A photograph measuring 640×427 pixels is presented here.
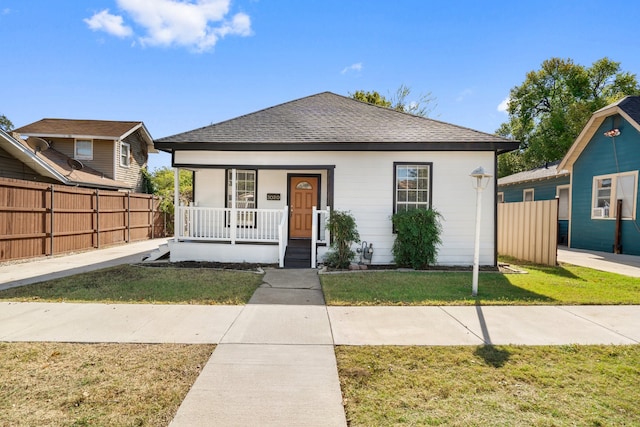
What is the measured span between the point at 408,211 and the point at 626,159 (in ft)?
29.8

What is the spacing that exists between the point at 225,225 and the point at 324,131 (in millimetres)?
4059

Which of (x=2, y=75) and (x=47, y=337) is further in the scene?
(x=2, y=75)

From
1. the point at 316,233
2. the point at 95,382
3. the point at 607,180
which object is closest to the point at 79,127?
the point at 316,233

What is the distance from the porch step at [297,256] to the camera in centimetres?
904

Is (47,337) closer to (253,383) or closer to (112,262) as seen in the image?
(253,383)

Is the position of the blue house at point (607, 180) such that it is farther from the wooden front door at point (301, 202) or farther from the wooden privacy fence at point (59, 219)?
the wooden privacy fence at point (59, 219)

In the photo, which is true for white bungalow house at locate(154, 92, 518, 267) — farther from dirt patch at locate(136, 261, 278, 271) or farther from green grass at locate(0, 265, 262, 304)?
green grass at locate(0, 265, 262, 304)

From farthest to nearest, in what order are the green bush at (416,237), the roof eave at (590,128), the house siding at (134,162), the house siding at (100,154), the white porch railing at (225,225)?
1. the house siding at (134,162)
2. the house siding at (100,154)
3. the roof eave at (590,128)
4. the white porch railing at (225,225)
5. the green bush at (416,237)

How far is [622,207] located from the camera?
11.9 meters

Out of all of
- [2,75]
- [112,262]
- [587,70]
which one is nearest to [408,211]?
[112,262]

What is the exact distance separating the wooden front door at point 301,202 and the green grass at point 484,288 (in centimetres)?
308

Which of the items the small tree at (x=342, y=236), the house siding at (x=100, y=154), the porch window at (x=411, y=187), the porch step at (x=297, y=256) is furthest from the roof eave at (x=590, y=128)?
the house siding at (x=100, y=154)

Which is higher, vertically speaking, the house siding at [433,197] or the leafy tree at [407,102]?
the leafy tree at [407,102]

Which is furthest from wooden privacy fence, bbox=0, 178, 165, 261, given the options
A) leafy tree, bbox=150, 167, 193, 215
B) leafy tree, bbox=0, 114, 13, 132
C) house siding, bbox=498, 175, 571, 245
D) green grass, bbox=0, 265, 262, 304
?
leafy tree, bbox=0, 114, 13, 132
